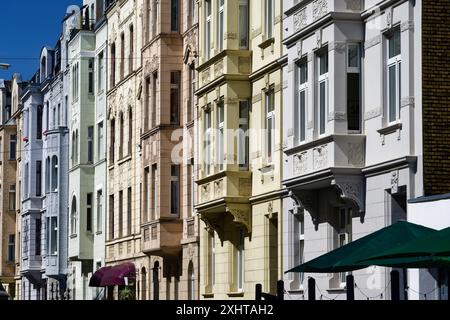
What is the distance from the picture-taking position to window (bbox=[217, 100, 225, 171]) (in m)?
35.7

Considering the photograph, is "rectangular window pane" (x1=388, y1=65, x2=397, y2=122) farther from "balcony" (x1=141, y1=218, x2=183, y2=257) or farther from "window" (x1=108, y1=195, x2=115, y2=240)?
"window" (x1=108, y1=195, x2=115, y2=240)

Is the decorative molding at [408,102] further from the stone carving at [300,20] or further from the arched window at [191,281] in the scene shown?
the arched window at [191,281]

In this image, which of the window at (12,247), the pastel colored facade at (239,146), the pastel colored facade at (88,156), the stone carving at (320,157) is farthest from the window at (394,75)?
the window at (12,247)

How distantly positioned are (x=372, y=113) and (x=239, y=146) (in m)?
9.33

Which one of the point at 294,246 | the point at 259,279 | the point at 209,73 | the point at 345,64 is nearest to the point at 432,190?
the point at 345,64

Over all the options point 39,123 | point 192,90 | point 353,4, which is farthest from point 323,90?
point 39,123

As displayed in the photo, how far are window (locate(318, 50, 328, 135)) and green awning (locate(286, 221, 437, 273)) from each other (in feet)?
28.6

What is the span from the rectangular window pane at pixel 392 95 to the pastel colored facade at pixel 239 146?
703cm

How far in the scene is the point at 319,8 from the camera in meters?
28.2

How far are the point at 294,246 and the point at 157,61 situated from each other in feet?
43.4

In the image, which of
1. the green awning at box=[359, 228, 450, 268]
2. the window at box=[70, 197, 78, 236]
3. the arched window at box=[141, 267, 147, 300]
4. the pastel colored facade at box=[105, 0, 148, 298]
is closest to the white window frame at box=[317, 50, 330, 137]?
the green awning at box=[359, 228, 450, 268]

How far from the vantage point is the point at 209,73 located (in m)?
36.9

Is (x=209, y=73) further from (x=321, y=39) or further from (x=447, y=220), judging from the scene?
(x=447, y=220)

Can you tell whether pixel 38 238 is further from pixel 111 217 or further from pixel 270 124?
pixel 270 124
